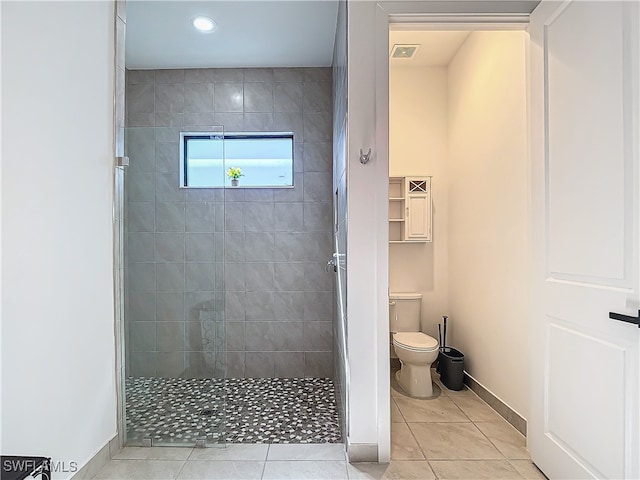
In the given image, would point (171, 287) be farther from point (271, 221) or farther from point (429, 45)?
point (429, 45)

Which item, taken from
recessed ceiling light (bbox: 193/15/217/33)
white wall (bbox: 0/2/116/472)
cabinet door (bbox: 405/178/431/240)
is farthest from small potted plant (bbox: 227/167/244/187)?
cabinet door (bbox: 405/178/431/240)

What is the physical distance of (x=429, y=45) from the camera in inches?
125

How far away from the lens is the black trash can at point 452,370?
9.91 feet

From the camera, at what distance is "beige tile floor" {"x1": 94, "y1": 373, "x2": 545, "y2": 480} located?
6.23 ft

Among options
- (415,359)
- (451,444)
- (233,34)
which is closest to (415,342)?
(415,359)

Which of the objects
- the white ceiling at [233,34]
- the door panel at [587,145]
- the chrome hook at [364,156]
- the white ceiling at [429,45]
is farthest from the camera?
the white ceiling at [429,45]

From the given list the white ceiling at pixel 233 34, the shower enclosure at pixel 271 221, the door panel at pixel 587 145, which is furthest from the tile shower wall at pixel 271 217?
the door panel at pixel 587 145

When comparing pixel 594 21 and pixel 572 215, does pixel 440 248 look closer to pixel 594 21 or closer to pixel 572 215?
pixel 572 215

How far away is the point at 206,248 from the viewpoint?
2.59 metres

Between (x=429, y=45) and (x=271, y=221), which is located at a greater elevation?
(x=429, y=45)

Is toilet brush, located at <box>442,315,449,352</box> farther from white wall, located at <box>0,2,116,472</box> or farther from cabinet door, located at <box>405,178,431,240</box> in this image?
white wall, located at <box>0,2,116,472</box>

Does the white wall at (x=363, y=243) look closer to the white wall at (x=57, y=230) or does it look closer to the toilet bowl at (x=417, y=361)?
the toilet bowl at (x=417, y=361)

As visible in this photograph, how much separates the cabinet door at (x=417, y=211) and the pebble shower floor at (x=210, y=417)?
1603 mm

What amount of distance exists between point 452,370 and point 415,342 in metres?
0.42
